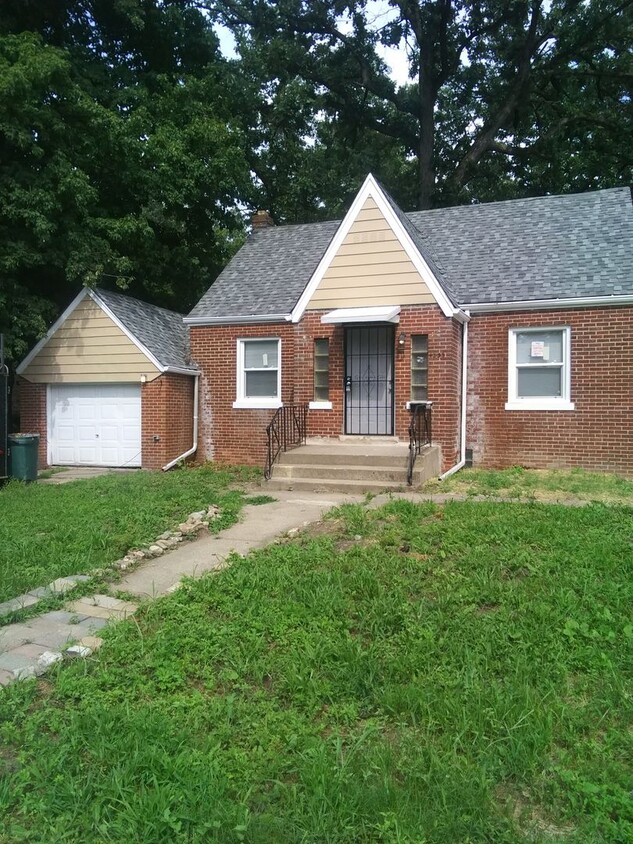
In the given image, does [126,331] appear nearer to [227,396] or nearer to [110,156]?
[227,396]

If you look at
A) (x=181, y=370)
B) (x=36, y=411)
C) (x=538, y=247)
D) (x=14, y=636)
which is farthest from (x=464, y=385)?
(x=36, y=411)

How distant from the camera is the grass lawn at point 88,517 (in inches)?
243

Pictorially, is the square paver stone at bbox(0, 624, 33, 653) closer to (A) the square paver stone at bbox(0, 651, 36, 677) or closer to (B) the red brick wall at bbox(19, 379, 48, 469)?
(A) the square paver stone at bbox(0, 651, 36, 677)

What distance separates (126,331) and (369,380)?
5.61 meters

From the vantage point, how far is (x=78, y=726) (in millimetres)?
3285

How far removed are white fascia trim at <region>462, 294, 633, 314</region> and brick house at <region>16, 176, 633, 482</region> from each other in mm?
24

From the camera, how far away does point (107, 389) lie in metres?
14.6

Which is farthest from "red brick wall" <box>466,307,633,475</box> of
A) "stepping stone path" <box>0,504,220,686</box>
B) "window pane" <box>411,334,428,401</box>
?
"stepping stone path" <box>0,504,220,686</box>

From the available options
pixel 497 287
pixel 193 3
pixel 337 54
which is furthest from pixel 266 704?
pixel 337 54

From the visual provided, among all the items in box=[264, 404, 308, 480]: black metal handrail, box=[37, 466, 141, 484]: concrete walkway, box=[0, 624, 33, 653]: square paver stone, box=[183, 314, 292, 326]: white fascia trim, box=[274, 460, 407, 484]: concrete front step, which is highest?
box=[183, 314, 292, 326]: white fascia trim

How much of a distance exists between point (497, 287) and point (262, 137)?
16118mm

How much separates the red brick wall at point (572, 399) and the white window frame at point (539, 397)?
8cm

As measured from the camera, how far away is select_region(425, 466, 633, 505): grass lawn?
29.5ft

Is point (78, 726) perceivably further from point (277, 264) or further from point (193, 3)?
point (193, 3)
